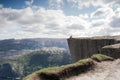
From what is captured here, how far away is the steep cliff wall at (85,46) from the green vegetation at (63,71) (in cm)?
2210

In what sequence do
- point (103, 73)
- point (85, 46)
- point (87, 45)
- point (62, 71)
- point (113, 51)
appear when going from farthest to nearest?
point (85, 46)
point (87, 45)
point (113, 51)
point (103, 73)
point (62, 71)

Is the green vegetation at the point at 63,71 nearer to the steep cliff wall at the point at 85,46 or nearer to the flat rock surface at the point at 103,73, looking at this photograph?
the flat rock surface at the point at 103,73

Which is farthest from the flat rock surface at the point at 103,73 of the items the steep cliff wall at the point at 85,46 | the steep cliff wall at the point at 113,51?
the steep cliff wall at the point at 85,46

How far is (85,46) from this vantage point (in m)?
50.7

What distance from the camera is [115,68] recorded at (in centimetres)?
2223

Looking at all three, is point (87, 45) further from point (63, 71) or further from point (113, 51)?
point (63, 71)

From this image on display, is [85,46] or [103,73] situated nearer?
[103,73]

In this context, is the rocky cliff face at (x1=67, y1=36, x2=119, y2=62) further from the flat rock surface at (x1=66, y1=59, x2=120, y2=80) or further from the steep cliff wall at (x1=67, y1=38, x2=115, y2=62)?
the flat rock surface at (x1=66, y1=59, x2=120, y2=80)

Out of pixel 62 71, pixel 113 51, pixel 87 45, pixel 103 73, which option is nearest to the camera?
pixel 62 71

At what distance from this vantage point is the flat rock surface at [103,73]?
18.9 meters

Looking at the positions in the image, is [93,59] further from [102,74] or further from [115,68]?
[102,74]

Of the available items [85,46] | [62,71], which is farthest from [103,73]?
[85,46]

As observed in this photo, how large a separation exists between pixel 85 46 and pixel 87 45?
89 cm

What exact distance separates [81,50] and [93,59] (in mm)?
27845
